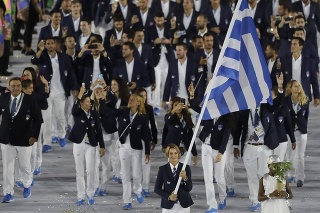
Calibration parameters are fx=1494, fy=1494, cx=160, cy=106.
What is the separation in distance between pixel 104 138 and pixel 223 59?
4933 millimetres

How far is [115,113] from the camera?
83.5ft

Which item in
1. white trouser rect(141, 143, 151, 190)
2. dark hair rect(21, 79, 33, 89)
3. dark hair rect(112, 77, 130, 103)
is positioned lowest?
white trouser rect(141, 143, 151, 190)

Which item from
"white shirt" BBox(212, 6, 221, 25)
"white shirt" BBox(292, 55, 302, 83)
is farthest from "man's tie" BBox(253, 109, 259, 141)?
"white shirt" BBox(212, 6, 221, 25)

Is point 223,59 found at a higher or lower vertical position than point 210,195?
higher

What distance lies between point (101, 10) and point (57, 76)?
749cm

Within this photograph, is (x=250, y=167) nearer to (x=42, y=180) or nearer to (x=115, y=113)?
(x=115, y=113)

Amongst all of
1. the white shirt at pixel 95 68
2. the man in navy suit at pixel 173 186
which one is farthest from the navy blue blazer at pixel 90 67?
the man in navy suit at pixel 173 186

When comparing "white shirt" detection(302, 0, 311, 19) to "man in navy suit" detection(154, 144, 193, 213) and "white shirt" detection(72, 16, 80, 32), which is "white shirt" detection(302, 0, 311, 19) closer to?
"white shirt" detection(72, 16, 80, 32)

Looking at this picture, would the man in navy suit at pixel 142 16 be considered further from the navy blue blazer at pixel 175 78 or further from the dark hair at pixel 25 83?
the dark hair at pixel 25 83

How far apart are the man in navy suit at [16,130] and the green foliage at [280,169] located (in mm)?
5150

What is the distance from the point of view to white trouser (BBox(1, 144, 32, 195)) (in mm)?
25172

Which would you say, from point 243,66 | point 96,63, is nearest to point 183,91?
point 96,63

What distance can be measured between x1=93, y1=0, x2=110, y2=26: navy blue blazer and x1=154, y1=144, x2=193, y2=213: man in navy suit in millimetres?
14793

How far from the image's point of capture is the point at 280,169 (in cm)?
2183
